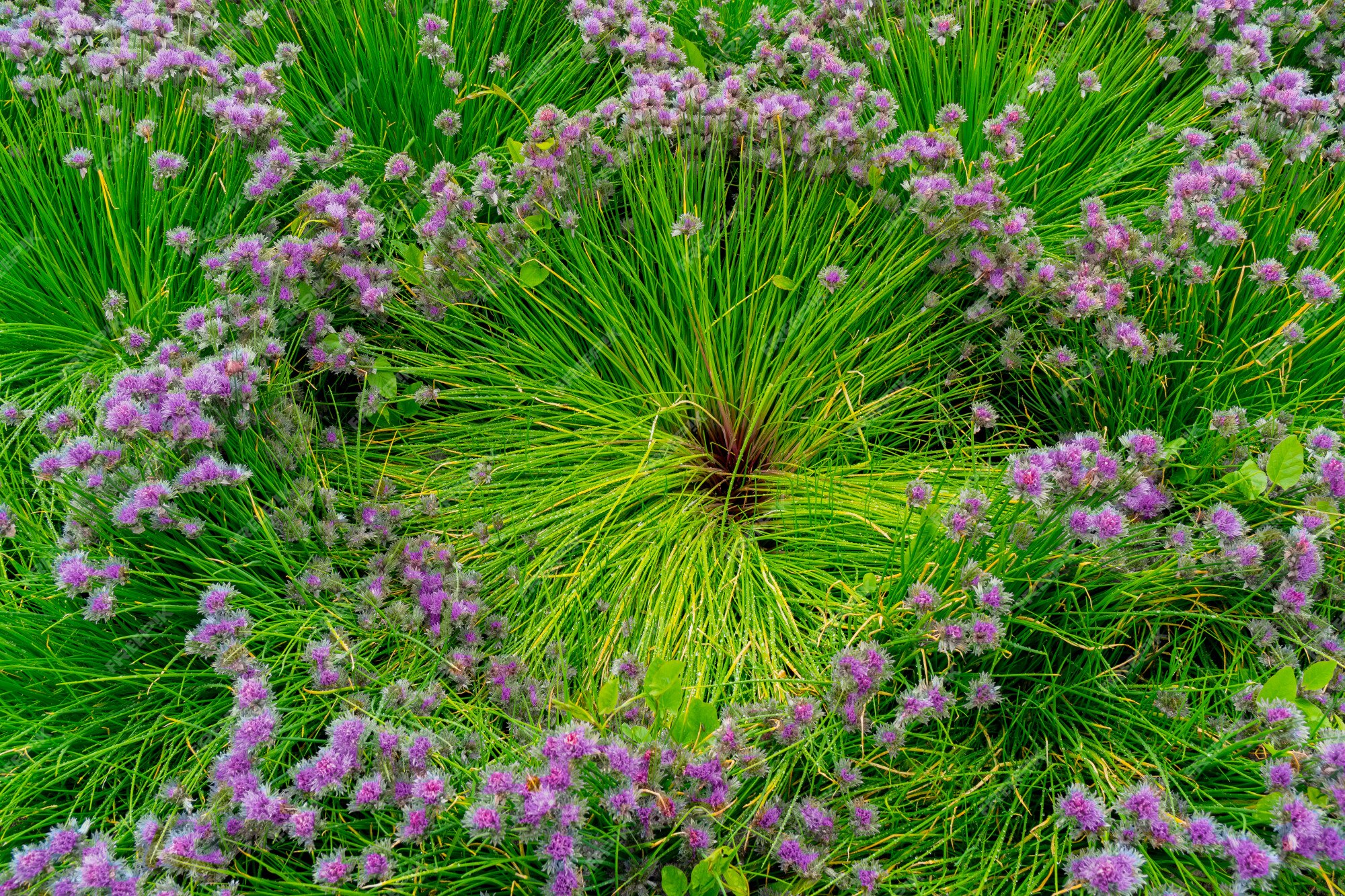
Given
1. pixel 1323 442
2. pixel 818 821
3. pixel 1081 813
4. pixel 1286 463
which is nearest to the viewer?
pixel 1081 813

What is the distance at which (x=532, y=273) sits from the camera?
2.80m

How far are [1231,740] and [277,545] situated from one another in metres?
2.18

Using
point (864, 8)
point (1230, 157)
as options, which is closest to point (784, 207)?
point (864, 8)

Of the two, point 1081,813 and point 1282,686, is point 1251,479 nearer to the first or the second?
point 1282,686

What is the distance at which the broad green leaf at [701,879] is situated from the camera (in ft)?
5.71

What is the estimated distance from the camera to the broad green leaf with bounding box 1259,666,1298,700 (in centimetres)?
179

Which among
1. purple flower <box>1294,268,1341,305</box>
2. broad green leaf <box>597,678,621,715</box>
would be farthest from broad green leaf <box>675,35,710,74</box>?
broad green leaf <box>597,678,621,715</box>

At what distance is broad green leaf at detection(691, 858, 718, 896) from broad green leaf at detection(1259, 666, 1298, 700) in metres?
1.16

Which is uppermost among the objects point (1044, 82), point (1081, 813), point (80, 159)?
point (1044, 82)

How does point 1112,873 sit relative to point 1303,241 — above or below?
below

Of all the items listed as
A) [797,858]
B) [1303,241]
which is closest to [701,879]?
[797,858]

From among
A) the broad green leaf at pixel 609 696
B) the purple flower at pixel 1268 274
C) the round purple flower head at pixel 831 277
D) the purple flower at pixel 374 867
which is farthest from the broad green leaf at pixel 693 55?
the purple flower at pixel 374 867

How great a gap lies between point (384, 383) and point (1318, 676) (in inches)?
95.2

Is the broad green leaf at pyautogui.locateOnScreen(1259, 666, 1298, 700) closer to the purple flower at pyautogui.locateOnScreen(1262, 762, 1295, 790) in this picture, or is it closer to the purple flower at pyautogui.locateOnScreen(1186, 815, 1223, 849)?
the purple flower at pyautogui.locateOnScreen(1262, 762, 1295, 790)
